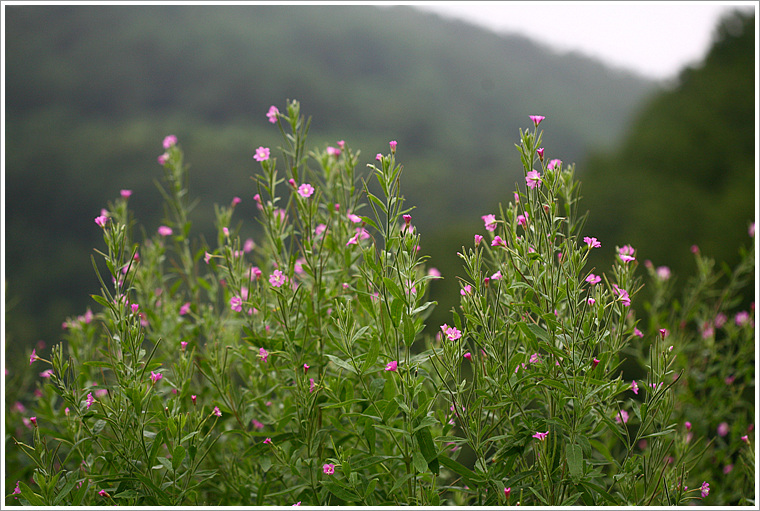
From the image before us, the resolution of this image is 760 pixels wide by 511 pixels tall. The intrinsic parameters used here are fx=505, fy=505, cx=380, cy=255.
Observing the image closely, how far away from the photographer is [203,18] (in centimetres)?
1673

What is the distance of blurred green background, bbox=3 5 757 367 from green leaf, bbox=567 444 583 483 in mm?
5104

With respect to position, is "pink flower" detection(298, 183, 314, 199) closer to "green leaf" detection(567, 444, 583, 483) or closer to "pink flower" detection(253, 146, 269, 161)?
"pink flower" detection(253, 146, 269, 161)

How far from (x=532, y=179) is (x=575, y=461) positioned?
2.53 feet

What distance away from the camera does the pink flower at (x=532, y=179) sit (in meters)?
1.39

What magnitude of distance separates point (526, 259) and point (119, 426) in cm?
131

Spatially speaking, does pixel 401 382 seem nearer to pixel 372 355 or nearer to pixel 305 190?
pixel 372 355

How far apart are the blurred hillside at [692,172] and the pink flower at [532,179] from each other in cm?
600

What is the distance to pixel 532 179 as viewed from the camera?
4.60 ft

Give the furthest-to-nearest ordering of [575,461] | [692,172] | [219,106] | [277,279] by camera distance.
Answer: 1. [219,106]
2. [692,172]
3. [277,279]
4. [575,461]

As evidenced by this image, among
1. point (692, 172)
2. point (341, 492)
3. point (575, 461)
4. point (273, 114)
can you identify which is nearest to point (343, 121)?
point (692, 172)

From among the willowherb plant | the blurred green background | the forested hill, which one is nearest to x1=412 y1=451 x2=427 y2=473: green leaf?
the willowherb plant

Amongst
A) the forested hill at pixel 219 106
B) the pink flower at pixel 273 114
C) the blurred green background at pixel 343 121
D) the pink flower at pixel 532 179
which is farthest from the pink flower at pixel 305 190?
the forested hill at pixel 219 106

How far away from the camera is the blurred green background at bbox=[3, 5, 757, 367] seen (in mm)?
8297

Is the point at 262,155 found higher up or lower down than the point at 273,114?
lower down
